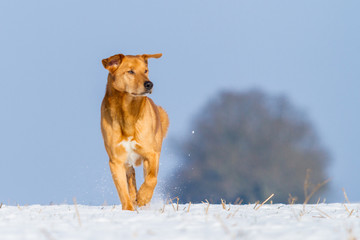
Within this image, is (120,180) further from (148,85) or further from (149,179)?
(148,85)

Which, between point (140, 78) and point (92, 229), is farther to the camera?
point (140, 78)

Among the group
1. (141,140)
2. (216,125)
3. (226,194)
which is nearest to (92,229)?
(141,140)

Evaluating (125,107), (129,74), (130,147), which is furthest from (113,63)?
(130,147)

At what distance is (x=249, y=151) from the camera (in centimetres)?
2291

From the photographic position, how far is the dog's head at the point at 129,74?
6695 mm

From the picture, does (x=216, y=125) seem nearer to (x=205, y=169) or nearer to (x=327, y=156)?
(x=205, y=169)

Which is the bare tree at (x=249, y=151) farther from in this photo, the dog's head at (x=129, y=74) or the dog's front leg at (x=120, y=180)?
the dog's head at (x=129, y=74)

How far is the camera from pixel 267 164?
2262 centimetres

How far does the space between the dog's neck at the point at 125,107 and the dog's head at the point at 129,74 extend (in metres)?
0.11

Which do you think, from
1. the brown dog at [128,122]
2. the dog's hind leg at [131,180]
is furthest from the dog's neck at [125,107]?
the dog's hind leg at [131,180]

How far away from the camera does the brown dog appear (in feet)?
22.4

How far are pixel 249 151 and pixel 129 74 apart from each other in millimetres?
16689

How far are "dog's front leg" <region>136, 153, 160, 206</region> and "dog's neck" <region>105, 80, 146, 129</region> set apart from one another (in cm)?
60

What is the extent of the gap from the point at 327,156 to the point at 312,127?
154cm
